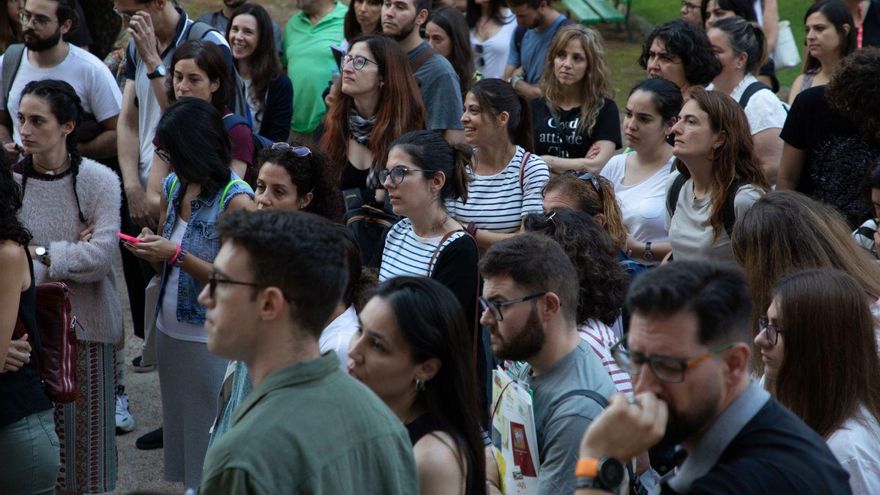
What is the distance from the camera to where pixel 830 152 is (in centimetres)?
543

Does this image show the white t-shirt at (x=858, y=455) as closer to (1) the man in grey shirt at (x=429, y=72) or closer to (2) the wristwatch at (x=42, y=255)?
(2) the wristwatch at (x=42, y=255)

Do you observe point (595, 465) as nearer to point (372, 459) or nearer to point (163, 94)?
point (372, 459)

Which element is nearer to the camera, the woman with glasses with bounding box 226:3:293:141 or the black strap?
the black strap

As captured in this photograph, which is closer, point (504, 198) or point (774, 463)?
point (774, 463)

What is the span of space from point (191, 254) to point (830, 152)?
3174 mm

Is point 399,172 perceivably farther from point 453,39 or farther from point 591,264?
point 453,39

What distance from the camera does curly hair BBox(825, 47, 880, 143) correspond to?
17.0 ft

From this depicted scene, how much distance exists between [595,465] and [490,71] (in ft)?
22.3

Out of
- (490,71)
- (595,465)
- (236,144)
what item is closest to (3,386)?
(236,144)

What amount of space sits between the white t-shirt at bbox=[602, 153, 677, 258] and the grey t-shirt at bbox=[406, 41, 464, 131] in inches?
45.7

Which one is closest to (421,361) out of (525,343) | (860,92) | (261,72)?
(525,343)

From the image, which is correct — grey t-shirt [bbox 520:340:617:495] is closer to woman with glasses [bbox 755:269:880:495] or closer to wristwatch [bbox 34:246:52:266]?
woman with glasses [bbox 755:269:880:495]

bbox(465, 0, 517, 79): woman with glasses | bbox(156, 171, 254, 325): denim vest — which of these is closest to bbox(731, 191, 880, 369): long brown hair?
bbox(156, 171, 254, 325): denim vest

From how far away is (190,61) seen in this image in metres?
6.08
